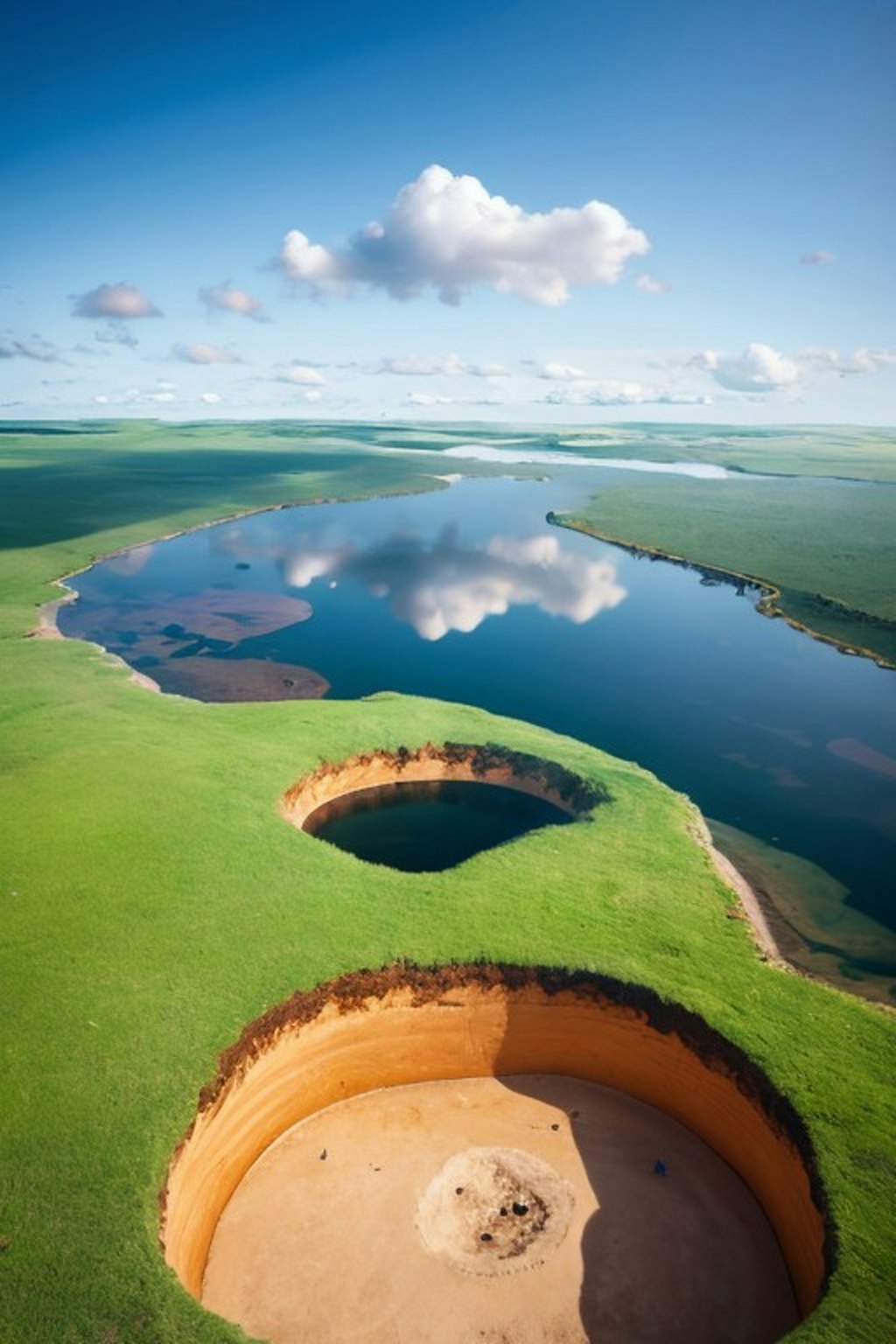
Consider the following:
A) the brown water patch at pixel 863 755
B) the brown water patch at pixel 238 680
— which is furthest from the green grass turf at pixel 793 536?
the brown water patch at pixel 238 680

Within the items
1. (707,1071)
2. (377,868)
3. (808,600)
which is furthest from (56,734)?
(808,600)

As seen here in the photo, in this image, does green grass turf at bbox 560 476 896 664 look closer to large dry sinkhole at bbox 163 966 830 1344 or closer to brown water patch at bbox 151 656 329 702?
brown water patch at bbox 151 656 329 702

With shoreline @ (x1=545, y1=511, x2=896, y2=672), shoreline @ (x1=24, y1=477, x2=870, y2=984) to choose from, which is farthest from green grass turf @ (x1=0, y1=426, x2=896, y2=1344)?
shoreline @ (x1=545, y1=511, x2=896, y2=672)

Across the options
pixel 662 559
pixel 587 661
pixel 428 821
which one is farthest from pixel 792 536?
pixel 428 821

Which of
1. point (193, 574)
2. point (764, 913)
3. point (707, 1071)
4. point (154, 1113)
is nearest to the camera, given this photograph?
point (154, 1113)

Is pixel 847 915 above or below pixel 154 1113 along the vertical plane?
below

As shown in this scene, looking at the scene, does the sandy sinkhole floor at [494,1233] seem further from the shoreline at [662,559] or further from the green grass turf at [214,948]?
the shoreline at [662,559]

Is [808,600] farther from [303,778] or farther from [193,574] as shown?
[193,574]
